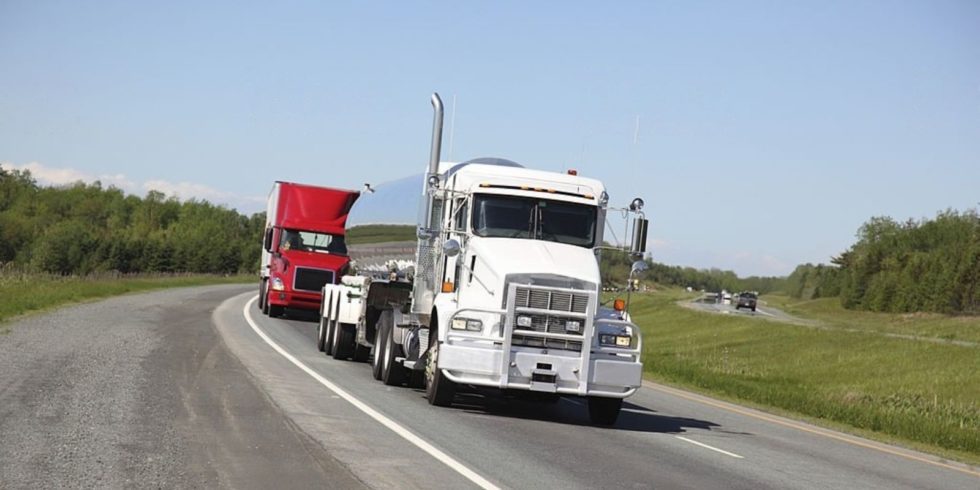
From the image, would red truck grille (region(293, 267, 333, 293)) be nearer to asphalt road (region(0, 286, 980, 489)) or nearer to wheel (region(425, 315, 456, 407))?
asphalt road (region(0, 286, 980, 489))

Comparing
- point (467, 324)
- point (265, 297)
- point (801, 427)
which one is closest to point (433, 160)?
point (467, 324)

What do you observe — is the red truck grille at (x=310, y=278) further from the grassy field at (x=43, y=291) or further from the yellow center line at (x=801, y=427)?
the yellow center line at (x=801, y=427)

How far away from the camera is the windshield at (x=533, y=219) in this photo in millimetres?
17969

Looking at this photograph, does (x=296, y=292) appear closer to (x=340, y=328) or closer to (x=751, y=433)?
(x=340, y=328)

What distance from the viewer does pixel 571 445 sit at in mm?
14492

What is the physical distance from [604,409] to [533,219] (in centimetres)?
294

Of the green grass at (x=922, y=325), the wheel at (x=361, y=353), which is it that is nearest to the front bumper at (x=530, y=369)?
the wheel at (x=361, y=353)

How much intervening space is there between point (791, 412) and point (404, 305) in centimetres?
830

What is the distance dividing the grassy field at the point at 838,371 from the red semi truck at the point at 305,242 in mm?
9852

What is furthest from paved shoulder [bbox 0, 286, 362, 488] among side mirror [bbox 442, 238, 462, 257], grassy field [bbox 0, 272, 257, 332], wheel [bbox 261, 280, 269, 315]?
wheel [bbox 261, 280, 269, 315]

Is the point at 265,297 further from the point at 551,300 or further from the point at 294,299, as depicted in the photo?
the point at 551,300

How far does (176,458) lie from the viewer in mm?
10875

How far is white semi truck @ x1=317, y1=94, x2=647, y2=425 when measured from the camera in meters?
16.5

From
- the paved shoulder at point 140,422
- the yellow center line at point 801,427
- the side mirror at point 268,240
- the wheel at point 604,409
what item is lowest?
the paved shoulder at point 140,422
